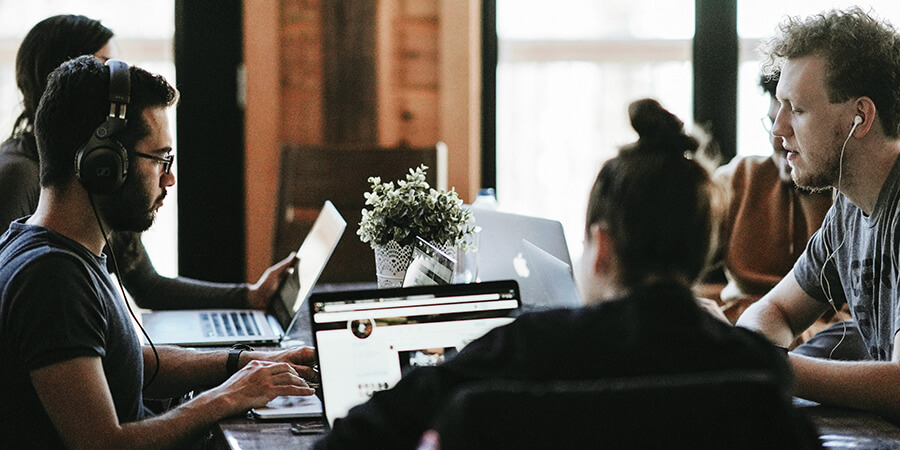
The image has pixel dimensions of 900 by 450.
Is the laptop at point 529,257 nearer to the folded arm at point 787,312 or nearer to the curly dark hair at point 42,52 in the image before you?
the folded arm at point 787,312

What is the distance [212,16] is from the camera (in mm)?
3545

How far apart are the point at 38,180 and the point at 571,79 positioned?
2.40 metres

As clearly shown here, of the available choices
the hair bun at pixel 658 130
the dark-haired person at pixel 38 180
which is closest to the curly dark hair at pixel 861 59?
the hair bun at pixel 658 130

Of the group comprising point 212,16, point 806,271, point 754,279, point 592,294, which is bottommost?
point 754,279

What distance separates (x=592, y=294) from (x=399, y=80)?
2711 mm

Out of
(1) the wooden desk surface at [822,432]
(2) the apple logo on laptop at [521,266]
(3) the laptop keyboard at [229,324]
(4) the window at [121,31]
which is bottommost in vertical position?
(3) the laptop keyboard at [229,324]

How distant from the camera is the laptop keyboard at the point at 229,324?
1.92 metres

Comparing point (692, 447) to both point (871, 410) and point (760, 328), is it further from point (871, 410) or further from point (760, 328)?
point (760, 328)

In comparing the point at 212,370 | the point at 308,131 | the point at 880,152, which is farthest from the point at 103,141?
the point at 308,131

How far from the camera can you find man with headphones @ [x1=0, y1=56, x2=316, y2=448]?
1.19m

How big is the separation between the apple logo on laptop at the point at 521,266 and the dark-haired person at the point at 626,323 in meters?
0.77

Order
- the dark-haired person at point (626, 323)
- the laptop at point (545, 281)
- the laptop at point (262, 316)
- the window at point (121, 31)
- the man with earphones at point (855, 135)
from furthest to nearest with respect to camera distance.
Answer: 1. the window at point (121, 31)
2. the laptop at point (262, 316)
3. the man with earphones at point (855, 135)
4. the laptop at point (545, 281)
5. the dark-haired person at point (626, 323)

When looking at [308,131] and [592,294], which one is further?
[308,131]

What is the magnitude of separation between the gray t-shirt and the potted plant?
714mm
